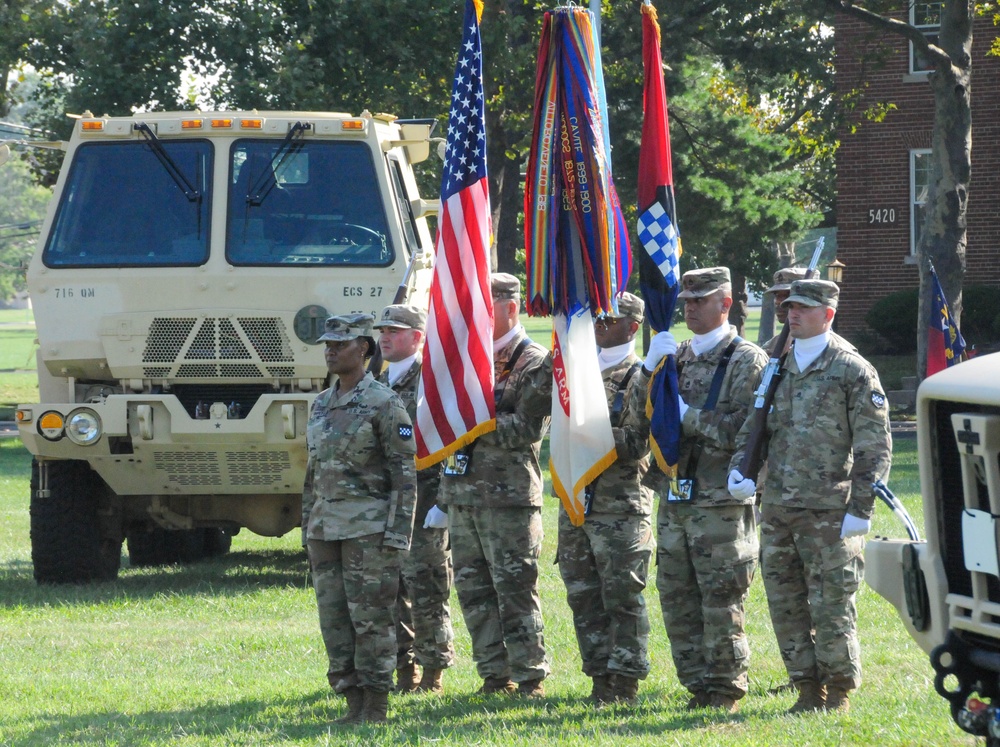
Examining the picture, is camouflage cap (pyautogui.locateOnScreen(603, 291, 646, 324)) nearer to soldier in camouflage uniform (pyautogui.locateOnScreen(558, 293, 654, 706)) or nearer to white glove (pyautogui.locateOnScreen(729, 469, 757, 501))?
soldier in camouflage uniform (pyautogui.locateOnScreen(558, 293, 654, 706))

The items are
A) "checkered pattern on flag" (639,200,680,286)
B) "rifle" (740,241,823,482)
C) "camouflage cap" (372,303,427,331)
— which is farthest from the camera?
"camouflage cap" (372,303,427,331)

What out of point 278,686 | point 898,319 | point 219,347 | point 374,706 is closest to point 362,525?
point 374,706

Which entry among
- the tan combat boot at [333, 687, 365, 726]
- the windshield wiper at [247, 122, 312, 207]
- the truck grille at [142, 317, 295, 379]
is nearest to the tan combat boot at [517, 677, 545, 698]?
the tan combat boot at [333, 687, 365, 726]

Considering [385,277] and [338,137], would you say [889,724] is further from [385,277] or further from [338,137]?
[338,137]

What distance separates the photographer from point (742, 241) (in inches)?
1235

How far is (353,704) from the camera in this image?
262 inches

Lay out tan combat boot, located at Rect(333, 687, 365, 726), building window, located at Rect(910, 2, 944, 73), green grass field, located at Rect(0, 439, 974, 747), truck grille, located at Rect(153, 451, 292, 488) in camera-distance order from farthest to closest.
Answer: building window, located at Rect(910, 2, 944, 73)
truck grille, located at Rect(153, 451, 292, 488)
tan combat boot, located at Rect(333, 687, 365, 726)
green grass field, located at Rect(0, 439, 974, 747)

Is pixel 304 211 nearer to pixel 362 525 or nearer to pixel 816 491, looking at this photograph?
pixel 362 525

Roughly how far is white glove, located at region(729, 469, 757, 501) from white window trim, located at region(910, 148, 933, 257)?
22632 millimetres

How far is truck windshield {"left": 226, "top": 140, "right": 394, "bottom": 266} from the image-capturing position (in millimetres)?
9922

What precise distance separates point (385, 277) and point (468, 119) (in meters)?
2.27

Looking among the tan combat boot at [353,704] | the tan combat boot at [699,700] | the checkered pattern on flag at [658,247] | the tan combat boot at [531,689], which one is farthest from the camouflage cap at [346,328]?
the tan combat boot at [699,700]

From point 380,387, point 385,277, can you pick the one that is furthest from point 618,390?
point 385,277

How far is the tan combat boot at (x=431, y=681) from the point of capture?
7375 millimetres
